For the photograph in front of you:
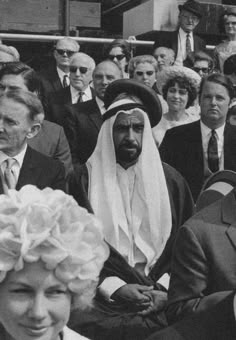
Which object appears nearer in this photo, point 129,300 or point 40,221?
point 40,221

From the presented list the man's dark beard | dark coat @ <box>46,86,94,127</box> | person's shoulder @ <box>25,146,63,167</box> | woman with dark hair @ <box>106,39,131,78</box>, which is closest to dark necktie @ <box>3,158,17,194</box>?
person's shoulder @ <box>25,146,63,167</box>

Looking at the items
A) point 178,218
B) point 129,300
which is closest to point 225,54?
A: point 178,218

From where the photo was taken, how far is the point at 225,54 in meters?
9.59

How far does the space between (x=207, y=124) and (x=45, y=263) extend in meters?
3.89

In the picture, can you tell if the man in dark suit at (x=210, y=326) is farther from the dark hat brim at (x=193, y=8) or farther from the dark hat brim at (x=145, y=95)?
the dark hat brim at (x=193, y=8)

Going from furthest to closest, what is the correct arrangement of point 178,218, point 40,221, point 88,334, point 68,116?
1. point 68,116
2. point 178,218
3. point 88,334
4. point 40,221

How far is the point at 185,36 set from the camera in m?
10.1

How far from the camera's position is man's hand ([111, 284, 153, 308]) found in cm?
464

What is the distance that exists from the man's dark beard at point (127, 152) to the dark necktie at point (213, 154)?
3.70ft

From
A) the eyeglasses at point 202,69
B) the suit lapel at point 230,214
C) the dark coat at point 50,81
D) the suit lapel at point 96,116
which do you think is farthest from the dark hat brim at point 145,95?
the eyeglasses at point 202,69

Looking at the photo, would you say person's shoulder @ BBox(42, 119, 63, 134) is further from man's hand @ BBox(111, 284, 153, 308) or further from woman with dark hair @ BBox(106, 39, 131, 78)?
woman with dark hair @ BBox(106, 39, 131, 78)

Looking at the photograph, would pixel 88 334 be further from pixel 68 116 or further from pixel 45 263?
pixel 68 116

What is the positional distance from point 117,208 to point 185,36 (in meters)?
5.32

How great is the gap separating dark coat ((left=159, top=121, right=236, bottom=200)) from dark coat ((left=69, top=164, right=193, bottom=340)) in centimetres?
81
